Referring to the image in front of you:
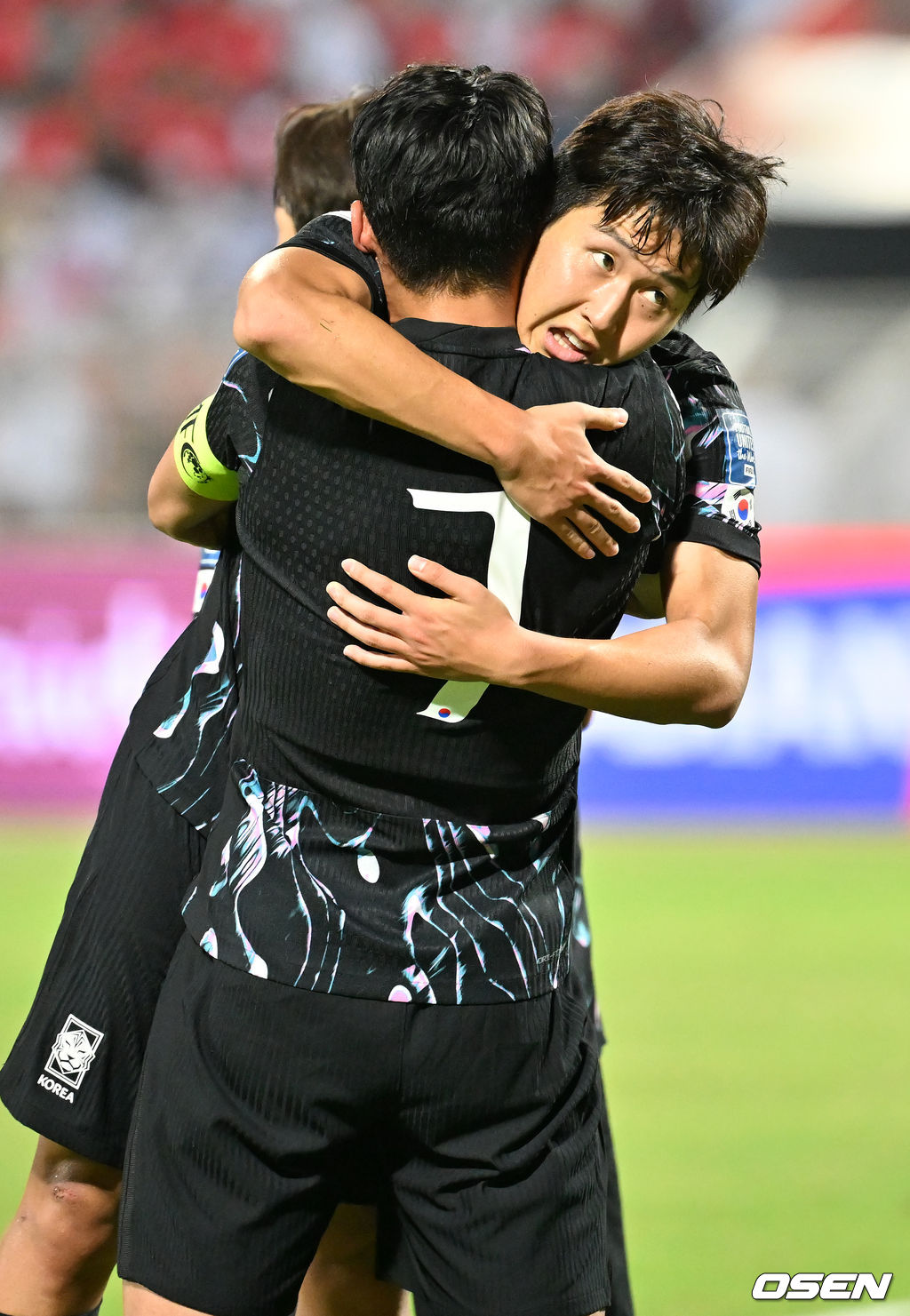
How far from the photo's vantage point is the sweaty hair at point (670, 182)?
161 centimetres

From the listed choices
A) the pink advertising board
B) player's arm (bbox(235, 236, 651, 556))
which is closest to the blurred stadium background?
the pink advertising board

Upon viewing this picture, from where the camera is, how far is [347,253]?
1.57 meters

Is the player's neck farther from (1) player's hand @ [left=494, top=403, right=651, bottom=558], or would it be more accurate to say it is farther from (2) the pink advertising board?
(2) the pink advertising board

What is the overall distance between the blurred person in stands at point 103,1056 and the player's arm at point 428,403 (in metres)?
0.49

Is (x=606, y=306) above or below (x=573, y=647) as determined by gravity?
above

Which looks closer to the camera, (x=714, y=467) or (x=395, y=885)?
(x=395, y=885)

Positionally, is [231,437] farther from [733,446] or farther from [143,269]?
[143,269]

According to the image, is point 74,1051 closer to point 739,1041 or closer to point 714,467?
point 714,467

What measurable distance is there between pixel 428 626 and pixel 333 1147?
535mm

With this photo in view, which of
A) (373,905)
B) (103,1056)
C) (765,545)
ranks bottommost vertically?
(103,1056)

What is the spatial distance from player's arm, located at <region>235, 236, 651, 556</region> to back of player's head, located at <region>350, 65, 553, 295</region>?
86mm

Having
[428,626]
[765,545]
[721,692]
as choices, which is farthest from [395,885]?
[765,545]

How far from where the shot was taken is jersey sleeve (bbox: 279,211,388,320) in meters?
1.56

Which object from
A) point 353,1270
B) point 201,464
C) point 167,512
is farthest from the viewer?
point 353,1270
